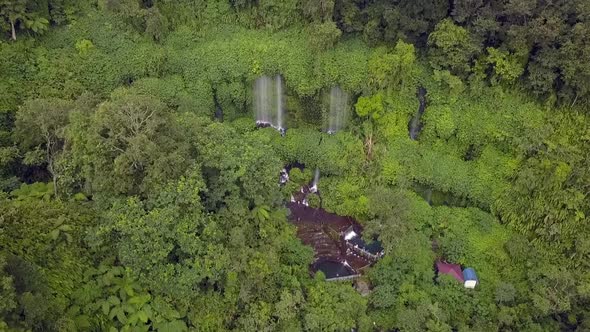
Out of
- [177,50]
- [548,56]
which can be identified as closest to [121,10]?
[177,50]

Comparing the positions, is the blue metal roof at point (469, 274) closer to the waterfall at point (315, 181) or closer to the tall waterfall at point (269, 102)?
the waterfall at point (315, 181)

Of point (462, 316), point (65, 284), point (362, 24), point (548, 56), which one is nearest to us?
point (65, 284)

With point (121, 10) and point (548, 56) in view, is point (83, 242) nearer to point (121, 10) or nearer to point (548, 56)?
point (121, 10)

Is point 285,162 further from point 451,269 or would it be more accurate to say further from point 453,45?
point 453,45

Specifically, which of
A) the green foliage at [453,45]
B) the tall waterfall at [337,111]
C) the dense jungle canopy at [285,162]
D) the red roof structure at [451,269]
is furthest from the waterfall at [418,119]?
the red roof structure at [451,269]

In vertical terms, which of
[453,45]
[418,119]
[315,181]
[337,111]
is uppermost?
[453,45]

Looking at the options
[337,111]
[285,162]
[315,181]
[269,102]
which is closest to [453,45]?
[337,111]

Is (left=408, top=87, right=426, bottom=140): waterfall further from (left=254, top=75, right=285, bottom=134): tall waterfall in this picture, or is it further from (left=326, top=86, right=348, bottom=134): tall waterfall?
(left=254, top=75, right=285, bottom=134): tall waterfall
